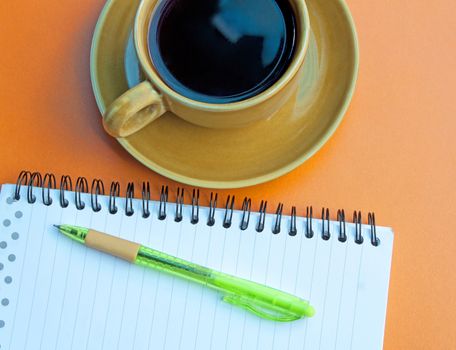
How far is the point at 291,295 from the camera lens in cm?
62

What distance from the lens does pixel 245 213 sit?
2.09ft

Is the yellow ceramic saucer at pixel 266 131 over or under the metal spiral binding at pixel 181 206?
over

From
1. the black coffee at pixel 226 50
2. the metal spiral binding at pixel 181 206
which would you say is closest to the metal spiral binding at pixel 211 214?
the metal spiral binding at pixel 181 206

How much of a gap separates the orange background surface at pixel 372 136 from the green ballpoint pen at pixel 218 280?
0.26 feet

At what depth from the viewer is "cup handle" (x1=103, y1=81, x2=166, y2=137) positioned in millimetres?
542

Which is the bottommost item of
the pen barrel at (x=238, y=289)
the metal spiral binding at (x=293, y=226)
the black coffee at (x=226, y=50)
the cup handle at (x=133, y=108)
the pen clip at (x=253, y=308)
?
the pen clip at (x=253, y=308)

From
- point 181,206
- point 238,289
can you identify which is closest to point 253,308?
point 238,289

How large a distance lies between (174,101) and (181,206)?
13cm

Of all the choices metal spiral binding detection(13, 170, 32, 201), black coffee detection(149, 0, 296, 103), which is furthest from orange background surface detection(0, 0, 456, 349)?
black coffee detection(149, 0, 296, 103)

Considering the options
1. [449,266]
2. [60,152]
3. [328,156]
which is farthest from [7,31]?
[449,266]

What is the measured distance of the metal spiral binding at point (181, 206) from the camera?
0.63m

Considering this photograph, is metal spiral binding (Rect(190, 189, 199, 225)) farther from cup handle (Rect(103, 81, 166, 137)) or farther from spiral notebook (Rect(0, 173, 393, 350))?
cup handle (Rect(103, 81, 166, 137))

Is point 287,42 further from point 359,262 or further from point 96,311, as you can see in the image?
point 96,311

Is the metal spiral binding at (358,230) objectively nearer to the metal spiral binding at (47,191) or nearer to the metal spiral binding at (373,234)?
the metal spiral binding at (373,234)
